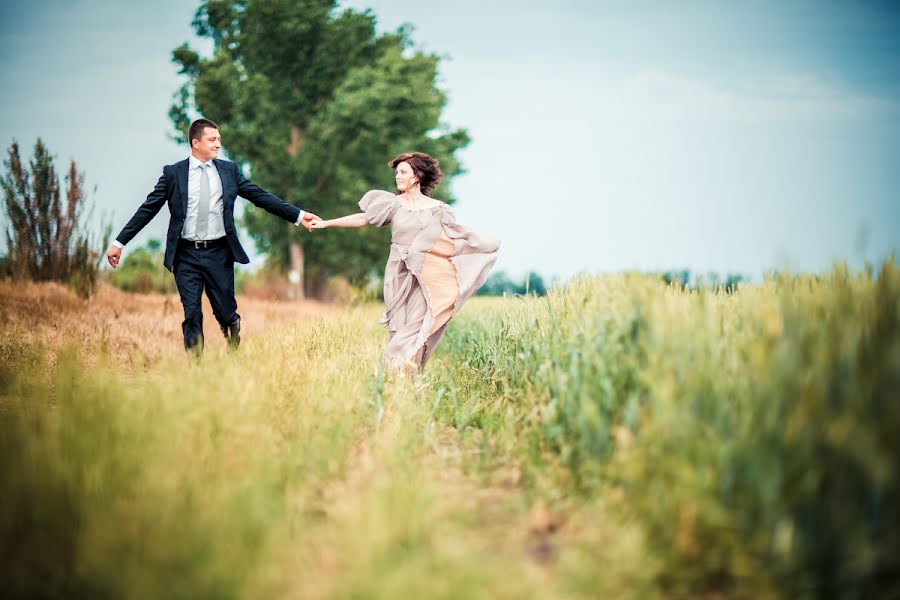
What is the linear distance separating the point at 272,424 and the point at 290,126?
17.9 meters

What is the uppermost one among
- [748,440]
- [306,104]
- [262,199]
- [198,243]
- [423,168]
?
[306,104]

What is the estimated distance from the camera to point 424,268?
6016 millimetres

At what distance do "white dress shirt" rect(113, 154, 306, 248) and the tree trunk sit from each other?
1329 centimetres

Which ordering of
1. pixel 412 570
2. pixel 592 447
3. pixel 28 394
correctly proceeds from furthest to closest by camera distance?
1. pixel 28 394
2. pixel 592 447
3. pixel 412 570

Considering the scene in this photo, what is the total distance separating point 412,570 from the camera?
7.38 ft

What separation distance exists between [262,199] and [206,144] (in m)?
0.73

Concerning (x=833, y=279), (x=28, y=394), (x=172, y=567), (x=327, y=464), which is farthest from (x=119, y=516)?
(x=833, y=279)

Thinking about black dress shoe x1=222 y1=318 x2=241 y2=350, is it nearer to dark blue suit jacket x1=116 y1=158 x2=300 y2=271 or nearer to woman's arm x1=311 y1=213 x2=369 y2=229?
dark blue suit jacket x1=116 y1=158 x2=300 y2=271

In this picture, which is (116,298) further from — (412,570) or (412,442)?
(412,570)

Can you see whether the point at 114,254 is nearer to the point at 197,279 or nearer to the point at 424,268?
the point at 197,279

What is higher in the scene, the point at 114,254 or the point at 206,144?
the point at 206,144

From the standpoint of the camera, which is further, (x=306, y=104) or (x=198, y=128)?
(x=306, y=104)

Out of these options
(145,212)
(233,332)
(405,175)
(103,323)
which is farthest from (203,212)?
(103,323)

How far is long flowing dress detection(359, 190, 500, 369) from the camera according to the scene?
5941mm
